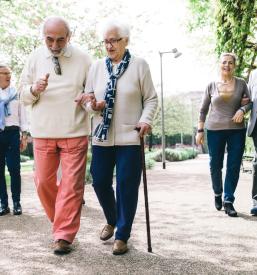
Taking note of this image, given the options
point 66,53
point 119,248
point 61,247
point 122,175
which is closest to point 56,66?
point 66,53

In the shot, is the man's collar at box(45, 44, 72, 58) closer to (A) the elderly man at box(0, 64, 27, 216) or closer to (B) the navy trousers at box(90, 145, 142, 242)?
(B) the navy trousers at box(90, 145, 142, 242)

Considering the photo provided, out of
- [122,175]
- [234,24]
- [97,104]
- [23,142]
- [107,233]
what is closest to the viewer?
[97,104]

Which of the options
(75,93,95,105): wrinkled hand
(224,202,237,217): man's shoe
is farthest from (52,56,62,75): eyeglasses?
(224,202,237,217): man's shoe

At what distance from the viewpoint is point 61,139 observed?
4.34 m

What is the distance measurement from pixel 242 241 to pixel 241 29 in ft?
19.7

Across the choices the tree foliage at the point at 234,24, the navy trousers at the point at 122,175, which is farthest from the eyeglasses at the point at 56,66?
the tree foliage at the point at 234,24

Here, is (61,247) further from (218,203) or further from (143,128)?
(218,203)

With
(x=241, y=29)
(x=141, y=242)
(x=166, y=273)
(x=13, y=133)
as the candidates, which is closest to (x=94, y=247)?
(x=141, y=242)

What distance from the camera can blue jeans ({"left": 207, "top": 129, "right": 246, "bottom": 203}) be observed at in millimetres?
6000

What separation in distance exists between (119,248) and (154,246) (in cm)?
42

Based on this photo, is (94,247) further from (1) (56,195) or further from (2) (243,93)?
(2) (243,93)

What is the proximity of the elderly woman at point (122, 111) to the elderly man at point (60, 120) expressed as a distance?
8.7 inches

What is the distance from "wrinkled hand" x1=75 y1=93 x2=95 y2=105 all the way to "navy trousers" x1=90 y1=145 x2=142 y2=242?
43 centimetres

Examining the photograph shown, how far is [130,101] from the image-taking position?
13.5 ft
